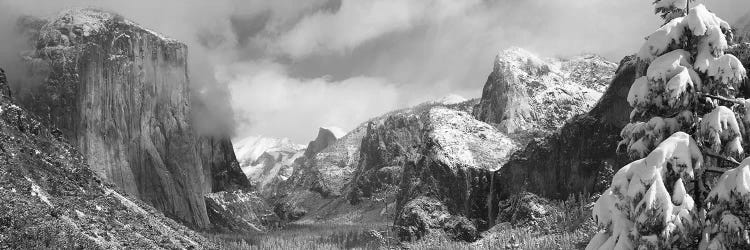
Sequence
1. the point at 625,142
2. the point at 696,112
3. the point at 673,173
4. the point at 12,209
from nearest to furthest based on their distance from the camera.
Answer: the point at 673,173
the point at 696,112
the point at 625,142
the point at 12,209

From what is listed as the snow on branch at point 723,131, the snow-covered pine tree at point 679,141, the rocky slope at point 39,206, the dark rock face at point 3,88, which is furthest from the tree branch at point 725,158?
the dark rock face at point 3,88

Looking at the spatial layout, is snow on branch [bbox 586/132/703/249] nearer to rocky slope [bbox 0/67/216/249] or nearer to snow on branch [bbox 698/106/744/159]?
snow on branch [bbox 698/106/744/159]

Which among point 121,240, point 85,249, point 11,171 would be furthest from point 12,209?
point 121,240

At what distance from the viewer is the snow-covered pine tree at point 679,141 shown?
16766 mm

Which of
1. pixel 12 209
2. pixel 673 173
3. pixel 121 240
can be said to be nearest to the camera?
pixel 673 173

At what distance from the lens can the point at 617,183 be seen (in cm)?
1764

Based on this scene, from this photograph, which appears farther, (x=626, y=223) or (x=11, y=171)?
(x=11, y=171)

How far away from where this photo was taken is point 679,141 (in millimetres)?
17094

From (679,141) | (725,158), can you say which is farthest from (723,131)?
(679,141)

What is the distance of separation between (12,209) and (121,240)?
46734mm

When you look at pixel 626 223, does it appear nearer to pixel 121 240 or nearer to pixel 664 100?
pixel 664 100

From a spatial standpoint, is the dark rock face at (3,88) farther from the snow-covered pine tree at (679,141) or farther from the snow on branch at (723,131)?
the snow on branch at (723,131)

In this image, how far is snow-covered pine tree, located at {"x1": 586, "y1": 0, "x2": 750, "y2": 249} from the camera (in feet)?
55.0

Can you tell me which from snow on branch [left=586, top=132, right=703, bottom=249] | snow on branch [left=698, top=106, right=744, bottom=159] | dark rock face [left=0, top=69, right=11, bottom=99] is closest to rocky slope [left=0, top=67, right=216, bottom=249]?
dark rock face [left=0, top=69, right=11, bottom=99]
